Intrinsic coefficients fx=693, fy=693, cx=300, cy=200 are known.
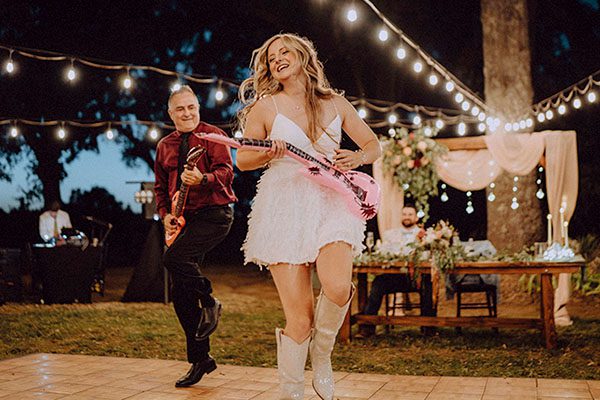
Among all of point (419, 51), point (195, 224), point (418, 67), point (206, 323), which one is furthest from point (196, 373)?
point (418, 67)

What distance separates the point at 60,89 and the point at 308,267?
18.1m

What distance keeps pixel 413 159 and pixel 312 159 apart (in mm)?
6450

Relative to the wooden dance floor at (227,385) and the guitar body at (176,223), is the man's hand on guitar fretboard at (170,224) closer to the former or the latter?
the guitar body at (176,223)

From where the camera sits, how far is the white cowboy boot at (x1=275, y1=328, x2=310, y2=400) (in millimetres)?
2980

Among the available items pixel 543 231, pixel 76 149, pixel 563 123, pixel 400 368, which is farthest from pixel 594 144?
pixel 76 149

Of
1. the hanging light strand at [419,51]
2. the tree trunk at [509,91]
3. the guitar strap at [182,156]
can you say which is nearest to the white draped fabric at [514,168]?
the tree trunk at [509,91]

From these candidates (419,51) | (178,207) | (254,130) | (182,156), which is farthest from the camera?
(419,51)

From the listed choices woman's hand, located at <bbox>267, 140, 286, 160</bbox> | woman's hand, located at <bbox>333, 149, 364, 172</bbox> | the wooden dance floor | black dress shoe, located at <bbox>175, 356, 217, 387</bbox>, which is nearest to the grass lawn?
the wooden dance floor

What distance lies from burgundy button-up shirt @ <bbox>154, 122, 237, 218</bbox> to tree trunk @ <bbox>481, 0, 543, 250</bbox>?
6697 mm

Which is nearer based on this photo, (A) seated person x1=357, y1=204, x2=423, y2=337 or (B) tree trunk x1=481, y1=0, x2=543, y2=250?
(A) seated person x1=357, y1=204, x2=423, y2=337

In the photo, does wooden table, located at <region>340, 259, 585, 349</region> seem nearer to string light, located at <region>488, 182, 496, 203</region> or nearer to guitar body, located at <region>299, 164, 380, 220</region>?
guitar body, located at <region>299, 164, 380, 220</region>

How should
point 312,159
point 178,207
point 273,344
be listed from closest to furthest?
point 312,159 < point 178,207 < point 273,344

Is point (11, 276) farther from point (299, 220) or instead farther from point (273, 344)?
point (299, 220)

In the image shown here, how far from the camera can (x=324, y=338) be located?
3.05 m
